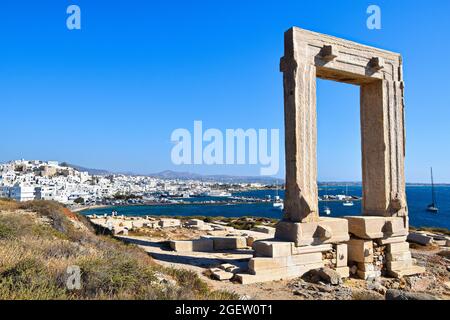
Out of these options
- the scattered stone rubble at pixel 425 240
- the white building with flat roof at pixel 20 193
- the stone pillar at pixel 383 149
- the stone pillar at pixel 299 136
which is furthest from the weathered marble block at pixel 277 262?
the white building with flat roof at pixel 20 193

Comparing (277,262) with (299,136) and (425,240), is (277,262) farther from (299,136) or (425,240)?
(425,240)

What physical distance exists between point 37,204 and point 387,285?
13855mm

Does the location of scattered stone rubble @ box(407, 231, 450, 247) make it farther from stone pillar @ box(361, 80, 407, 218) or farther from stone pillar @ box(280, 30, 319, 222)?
stone pillar @ box(280, 30, 319, 222)

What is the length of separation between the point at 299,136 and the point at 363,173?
11.8 feet

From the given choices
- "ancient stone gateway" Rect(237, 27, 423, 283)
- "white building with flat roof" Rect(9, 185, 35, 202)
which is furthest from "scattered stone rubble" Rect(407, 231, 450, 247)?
"white building with flat roof" Rect(9, 185, 35, 202)

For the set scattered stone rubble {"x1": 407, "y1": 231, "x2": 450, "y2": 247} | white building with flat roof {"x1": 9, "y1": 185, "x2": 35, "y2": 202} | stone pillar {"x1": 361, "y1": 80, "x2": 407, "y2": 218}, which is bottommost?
scattered stone rubble {"x1": 407, "y1": 231, "x2": 450, "y2": 247}

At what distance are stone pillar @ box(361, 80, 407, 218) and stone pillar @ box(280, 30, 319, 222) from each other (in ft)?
9.24

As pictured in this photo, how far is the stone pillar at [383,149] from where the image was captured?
11438 millimetres

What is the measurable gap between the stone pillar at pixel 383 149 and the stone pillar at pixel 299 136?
2.82 metres

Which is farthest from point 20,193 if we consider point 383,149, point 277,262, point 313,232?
point 383,149

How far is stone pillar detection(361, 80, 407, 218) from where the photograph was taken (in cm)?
1144

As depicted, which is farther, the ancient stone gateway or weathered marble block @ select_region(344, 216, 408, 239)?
weathered marble block @ select_region(344, 216, 408, 239)
